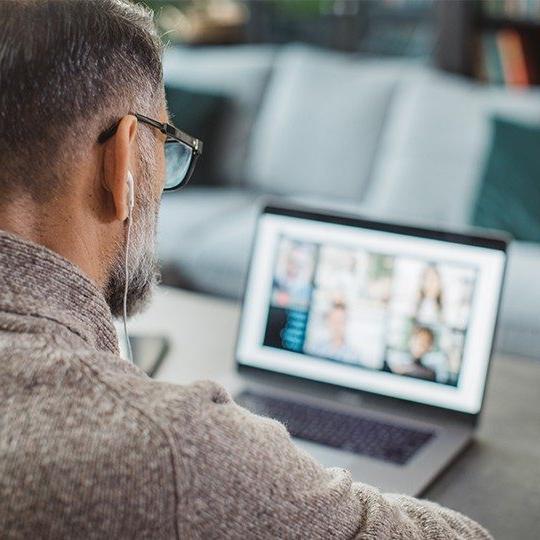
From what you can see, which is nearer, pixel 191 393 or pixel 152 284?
pixel 191 393

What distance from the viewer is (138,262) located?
91 cm

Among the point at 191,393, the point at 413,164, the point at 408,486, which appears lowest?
the point at 408,486

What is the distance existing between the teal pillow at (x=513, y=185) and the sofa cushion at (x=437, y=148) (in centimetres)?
6

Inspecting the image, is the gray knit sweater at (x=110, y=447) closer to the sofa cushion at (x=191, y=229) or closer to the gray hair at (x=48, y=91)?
the gray hair at (x=48, y=91)

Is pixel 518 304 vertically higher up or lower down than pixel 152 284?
higher up

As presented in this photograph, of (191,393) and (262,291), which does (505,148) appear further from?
(191,393)

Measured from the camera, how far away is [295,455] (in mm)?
736

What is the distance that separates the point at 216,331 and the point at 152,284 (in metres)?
0.68

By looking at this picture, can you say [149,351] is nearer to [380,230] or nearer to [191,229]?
[380,230]

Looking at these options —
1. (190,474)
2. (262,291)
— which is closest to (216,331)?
(262,291)

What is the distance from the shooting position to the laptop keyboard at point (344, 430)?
1246 mm

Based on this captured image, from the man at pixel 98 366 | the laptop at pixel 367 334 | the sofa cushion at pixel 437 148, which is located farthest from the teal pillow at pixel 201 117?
the man at pixel 98 366

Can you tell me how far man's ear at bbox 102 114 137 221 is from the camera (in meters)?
0.77

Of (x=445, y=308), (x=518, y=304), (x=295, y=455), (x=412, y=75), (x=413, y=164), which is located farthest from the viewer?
(x=412, y=75)
